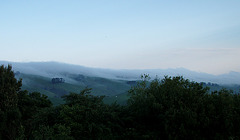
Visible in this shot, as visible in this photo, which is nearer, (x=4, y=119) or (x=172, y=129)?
(x=172, y=129)

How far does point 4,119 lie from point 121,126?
1748 cm

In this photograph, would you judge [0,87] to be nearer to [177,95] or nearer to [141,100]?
[141,100]

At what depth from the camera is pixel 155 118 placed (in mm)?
18266

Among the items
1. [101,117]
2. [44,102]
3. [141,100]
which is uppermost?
[141,100]

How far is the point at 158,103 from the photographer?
1741cm

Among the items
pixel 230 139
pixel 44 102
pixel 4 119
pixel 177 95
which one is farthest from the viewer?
pixel 44 102

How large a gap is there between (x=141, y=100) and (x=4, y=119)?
1982 centimetres

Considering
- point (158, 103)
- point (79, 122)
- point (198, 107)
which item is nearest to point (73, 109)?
point (79, 122)

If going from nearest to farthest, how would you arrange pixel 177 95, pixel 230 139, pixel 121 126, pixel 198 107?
pixel 230 139 → pixel 198 107 → pixel 177 95 → pixel 121 126

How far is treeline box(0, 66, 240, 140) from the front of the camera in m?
15.3

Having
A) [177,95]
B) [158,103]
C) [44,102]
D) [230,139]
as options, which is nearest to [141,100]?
[158,103]

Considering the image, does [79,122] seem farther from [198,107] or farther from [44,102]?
[44,102]

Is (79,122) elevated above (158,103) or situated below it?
below

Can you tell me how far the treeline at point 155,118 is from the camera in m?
15.3
